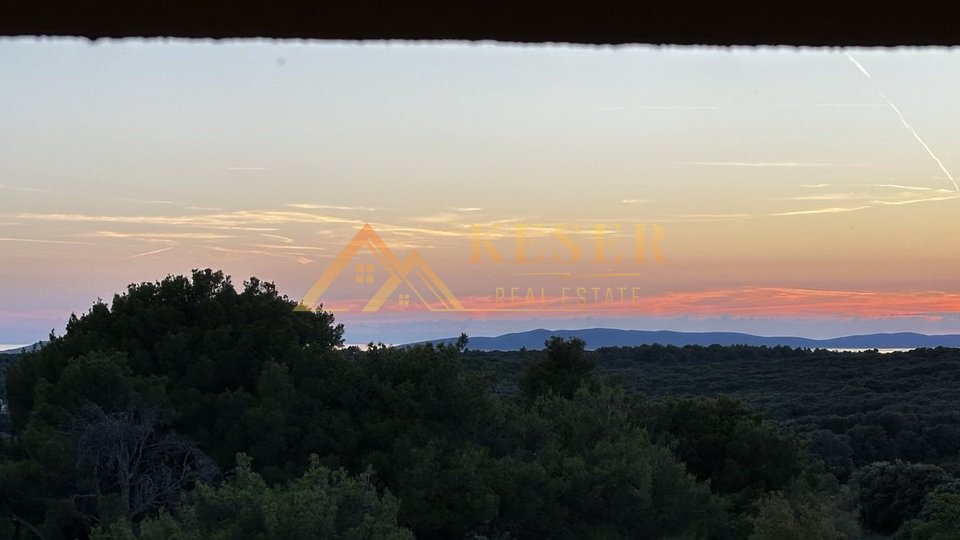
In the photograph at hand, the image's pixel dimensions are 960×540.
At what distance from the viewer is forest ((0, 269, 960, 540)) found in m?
19.4

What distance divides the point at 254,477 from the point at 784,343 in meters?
63.9

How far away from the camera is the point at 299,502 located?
49.2ft

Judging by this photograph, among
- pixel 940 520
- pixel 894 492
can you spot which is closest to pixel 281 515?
pixel 940 520

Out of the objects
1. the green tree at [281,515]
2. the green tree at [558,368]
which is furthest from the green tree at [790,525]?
the green tree at [558,368]

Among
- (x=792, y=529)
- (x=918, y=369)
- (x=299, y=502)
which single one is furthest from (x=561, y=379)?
(x=918, y=369)

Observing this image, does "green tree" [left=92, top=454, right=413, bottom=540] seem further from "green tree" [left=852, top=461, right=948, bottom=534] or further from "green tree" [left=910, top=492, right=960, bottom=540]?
"green tree" [left=852, top=461, right=948, bottom=534]

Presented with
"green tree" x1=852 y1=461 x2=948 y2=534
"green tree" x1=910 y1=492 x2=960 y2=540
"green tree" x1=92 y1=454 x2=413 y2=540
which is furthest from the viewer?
"green tree" x1=852 y1=461 x2=948 y2=534

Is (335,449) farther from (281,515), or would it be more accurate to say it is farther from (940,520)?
(940,520)

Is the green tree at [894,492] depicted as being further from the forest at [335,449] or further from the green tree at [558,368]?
the green tree at [558,368]

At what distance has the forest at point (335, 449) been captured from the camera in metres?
19.4

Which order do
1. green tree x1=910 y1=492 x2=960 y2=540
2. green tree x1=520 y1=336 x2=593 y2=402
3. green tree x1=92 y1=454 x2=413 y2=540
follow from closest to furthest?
green tree x1=92 y1=454 x2=413 y2=540, green tree x1=910 y1=492 x2=960 y2=540, green tree x1=520 y1=336 x2=593 y2=402

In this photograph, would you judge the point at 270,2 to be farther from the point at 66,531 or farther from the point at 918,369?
the point at 918,369

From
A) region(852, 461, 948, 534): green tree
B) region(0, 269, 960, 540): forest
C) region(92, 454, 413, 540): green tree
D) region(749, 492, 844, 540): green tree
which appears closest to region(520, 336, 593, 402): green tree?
region(0, 269, 960, 540): forest

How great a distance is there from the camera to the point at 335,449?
22.3 meters
